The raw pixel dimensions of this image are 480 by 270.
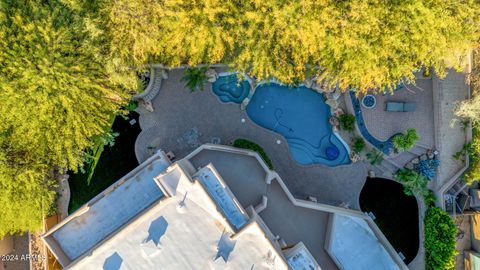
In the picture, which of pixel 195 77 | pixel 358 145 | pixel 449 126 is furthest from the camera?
pixel 358 145

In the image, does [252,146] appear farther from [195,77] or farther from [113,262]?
[113,262]

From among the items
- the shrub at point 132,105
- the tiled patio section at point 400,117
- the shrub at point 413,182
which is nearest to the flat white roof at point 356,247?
the shrub at point 413,182

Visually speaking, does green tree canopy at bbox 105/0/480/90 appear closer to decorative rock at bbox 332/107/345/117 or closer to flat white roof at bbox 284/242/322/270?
decorative rock at bbox 332/107/345/117

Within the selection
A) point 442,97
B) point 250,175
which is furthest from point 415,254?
point 250,175

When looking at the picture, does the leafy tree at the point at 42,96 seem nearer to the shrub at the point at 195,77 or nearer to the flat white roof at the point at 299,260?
the shrub at the point at 195,77

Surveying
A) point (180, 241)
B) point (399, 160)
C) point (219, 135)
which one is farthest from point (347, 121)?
point (180, 241)

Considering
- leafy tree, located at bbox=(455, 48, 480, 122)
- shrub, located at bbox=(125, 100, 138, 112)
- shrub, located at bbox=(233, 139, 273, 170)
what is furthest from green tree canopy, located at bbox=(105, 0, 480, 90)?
shrub, located at bbox=(233, 139, 273, 170)
